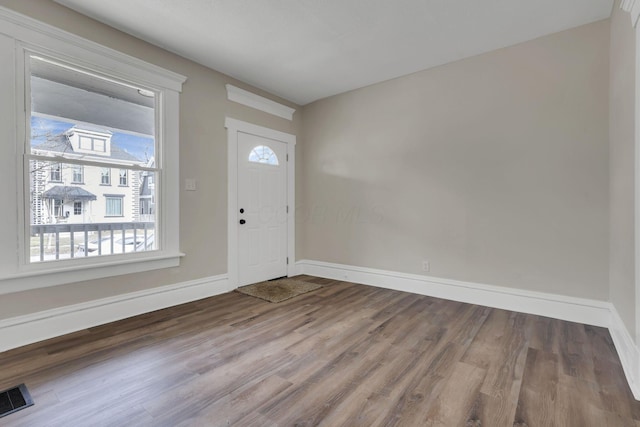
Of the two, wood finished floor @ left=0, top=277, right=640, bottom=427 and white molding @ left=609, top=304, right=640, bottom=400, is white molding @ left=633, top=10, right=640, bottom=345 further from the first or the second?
wood finished floor @ left=0, top=277, right=640, bottom=427

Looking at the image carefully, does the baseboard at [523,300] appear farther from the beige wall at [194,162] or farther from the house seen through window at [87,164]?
the house seen through window at [87,164]

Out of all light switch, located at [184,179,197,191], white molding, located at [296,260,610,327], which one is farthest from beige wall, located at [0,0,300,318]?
white molding, located at [296,260,610,327]

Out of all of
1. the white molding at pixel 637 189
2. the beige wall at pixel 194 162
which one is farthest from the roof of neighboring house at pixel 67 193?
the white molding at pixel 637 189

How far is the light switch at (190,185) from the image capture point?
Result: 3.35 meters

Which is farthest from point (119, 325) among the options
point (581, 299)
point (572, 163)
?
point (572, 163)

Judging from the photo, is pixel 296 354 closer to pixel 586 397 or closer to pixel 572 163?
pixel 586 397

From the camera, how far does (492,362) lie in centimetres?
207

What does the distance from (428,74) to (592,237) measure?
2.41 m

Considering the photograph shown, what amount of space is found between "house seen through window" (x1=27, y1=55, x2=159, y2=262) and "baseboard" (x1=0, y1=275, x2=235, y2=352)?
0.45m

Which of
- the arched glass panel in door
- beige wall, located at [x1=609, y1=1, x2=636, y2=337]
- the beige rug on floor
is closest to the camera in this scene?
beige wall, located at [x1=609, y1=1, x2=636, y2=337]

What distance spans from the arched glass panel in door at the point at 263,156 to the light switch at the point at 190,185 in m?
0.90

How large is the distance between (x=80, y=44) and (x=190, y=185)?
1527mm

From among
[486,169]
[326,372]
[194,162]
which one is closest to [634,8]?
[486,169]

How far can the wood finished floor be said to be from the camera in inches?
60.6
